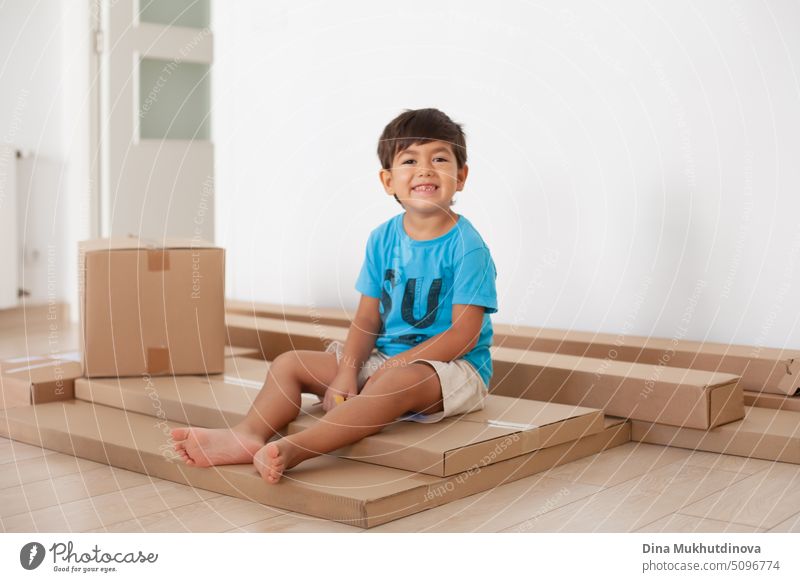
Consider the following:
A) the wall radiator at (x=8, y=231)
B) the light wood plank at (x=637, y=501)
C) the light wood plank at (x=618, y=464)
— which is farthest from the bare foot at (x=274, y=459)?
the wall radiator at (x=8, y=231)

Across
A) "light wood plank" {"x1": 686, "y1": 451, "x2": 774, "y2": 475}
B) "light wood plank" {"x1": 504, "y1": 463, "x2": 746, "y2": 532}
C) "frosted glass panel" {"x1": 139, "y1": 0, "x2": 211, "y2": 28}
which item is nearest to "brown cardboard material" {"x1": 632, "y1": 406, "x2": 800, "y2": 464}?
"light wood plank" {"x1": 686, "y1": 451, "x2": 774, "y2": 475}

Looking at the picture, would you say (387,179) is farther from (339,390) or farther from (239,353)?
(239,353)

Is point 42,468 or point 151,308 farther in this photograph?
point 151,308

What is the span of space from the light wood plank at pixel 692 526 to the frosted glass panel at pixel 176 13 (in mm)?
2588

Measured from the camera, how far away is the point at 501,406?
1.86 m

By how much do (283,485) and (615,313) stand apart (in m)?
1.23

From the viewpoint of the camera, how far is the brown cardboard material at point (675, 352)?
6.70 feet

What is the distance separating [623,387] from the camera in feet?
6.38

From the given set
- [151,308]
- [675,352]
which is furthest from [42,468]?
[675,352]

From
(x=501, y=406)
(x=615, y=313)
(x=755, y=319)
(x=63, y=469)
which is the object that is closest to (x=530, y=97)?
(x=615, y=313)

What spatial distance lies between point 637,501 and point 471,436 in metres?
0.28

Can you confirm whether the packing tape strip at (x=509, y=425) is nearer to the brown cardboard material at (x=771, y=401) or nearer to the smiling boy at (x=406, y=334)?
the smiling boy at (x=406, y=334)

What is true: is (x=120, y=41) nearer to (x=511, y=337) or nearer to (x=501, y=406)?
(x=511, y=337)

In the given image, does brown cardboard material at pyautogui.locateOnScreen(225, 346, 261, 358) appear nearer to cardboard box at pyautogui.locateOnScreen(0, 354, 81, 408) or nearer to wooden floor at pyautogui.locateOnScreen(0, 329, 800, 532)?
cardboard box at pyautogui.locateOnScreen(0, 354, 81, 408)
